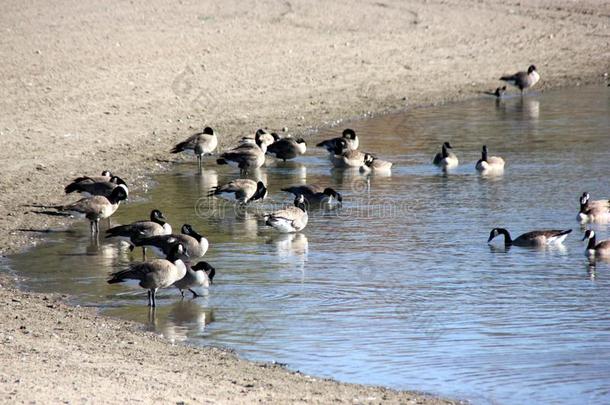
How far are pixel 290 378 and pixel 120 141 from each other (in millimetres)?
12487

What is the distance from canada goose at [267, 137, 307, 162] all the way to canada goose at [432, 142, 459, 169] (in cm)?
260

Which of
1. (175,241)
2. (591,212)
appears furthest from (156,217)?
(591,212)

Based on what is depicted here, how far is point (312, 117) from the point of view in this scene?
2622cm

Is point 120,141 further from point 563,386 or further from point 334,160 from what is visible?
point 563,386

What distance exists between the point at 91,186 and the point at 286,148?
526 centimetres

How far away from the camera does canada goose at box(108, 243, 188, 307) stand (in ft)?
42.0

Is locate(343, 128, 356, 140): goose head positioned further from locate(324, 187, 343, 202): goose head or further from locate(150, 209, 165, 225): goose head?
locate(150, 209, 165, 225): goose head

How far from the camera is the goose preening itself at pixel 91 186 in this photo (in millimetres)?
17609

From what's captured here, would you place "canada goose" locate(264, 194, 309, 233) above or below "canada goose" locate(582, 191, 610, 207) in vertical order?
below

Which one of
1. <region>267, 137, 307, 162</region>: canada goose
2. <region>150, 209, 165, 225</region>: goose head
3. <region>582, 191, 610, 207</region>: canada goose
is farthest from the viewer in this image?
<region>267, 137, 307, 162</region>: canada goose

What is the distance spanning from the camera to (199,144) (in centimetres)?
2120

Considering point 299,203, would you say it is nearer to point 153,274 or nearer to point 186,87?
point 153,274

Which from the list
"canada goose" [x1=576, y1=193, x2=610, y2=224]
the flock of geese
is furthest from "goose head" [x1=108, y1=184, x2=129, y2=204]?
"canada goose" [x1=576, y1=193, x2=610, y2=224]

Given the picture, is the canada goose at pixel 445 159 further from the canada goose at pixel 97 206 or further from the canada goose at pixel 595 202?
the canada goose at pixel 97 206
